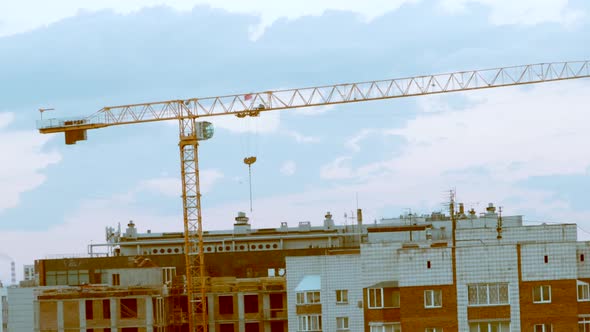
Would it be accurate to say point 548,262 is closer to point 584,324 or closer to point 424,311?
point 584,324

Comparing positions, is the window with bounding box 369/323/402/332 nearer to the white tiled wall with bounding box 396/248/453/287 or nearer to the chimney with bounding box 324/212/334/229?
the white tiled wall with bounding box 396/248/453/287

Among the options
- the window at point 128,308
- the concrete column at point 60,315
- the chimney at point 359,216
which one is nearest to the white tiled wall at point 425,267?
the window at point 128,308

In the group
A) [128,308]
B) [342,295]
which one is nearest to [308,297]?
[342,295]

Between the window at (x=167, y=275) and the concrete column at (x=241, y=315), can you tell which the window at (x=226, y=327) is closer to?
the concrete column at (x=241, y=315)

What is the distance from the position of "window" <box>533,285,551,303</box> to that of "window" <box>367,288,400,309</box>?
7.03 meters

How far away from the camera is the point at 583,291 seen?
76.2 m

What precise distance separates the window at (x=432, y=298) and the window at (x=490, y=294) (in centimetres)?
144

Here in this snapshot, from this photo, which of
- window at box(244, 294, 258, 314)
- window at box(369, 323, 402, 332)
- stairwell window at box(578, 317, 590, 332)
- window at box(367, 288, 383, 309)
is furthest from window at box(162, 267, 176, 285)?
stairwell window at box(578, 317, 590, 332)

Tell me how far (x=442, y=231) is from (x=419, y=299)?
62.3 meters

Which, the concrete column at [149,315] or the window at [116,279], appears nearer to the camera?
the concrete column at [149,315]

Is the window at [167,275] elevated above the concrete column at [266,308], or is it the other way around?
the window at [167,275]

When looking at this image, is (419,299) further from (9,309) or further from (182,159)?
(182,159)

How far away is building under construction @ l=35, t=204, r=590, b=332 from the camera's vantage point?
241ft

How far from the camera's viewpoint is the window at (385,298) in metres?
76.6
